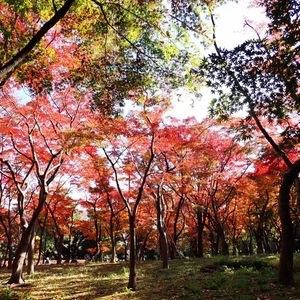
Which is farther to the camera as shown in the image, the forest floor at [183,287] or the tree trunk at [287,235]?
the tree trunk at [287,235]

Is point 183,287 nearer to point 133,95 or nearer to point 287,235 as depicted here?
point 287,235

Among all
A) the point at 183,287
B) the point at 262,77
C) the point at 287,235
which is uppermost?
the point at 262,77

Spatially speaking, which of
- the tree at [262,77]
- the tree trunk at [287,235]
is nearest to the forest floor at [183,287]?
the tree trunk at [287,235]

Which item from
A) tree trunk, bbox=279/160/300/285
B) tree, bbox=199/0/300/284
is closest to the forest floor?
tree trunk, bbox=279/160/300/285

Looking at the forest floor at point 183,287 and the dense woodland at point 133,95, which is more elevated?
the dense woodland at point 133,95

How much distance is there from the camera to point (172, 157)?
2325 cm

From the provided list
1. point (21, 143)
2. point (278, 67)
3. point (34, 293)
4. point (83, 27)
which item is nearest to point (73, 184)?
point (21, 143)

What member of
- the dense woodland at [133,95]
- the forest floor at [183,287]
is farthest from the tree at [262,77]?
the forest floor at [183,287]

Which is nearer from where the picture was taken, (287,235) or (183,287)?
(287,235)

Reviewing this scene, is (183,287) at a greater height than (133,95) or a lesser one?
lesser

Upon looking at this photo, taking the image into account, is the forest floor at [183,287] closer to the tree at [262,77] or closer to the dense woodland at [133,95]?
the dense woodland at [133,95]

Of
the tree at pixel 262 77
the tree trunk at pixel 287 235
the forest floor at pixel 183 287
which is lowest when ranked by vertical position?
the forest floor at pixel 183 287

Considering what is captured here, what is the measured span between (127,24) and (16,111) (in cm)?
998

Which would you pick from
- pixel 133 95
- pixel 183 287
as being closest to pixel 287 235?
pixel 183 287
